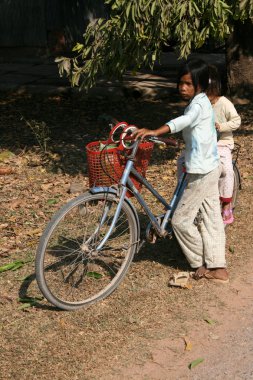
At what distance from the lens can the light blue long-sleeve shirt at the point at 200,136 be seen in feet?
17.2

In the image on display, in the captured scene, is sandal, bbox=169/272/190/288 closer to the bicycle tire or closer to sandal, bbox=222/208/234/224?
sandal, bbox=222/208/234/224

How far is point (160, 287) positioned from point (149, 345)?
878 millimetres

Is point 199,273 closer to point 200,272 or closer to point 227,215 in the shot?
point 200,272

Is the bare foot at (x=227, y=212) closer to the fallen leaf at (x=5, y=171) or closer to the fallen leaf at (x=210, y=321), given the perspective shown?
the fallen leaf at (x=210, y=321)

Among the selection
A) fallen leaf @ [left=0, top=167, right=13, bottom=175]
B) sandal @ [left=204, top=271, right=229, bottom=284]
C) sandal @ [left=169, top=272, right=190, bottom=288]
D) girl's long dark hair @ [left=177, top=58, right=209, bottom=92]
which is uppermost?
girl's long dark hair @ [left=177, top=58, right=209, bottom=92]

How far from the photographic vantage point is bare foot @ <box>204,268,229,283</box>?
5.80 metres

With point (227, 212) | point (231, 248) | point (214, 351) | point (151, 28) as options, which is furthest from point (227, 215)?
point (151, 28)

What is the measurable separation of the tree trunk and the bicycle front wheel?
5.40 metres

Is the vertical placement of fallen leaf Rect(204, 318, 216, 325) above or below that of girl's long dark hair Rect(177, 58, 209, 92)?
below

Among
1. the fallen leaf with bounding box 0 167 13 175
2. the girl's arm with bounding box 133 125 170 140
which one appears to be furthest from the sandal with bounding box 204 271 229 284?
the fallen leaf with bounding box 0 167 13 175

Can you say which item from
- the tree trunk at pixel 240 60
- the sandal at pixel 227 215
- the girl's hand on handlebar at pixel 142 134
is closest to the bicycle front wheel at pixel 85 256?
the girl's hand on handlebar at pixel 142 134

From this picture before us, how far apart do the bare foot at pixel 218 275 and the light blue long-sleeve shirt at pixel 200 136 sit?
899 mm

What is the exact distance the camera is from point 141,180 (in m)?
5.45

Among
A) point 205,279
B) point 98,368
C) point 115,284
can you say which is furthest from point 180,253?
point 98,368
